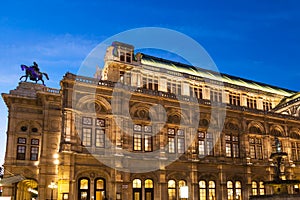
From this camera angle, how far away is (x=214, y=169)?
4334 cm

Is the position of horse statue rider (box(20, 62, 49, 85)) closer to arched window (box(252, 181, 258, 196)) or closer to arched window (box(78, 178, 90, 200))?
arched window (box(78, 178, 90, 200))

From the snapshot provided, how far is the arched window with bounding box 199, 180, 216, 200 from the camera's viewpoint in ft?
138

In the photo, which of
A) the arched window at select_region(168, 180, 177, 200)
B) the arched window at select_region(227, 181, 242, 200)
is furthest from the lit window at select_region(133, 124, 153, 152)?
the arched window at select_region(227, 181, 242, 200)

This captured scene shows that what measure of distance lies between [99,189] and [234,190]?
17557mm

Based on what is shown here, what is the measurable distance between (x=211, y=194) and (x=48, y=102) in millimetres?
21921

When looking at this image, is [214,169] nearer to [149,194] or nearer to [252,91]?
[149,194]

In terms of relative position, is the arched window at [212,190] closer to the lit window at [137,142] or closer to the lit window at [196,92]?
the lit window at [137,142]

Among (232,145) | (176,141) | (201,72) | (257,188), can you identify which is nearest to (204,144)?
(176,141)

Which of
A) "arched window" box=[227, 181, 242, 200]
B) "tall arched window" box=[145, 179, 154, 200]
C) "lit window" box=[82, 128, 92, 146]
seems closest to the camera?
"lit window" box=[82, 128, 92, 146]

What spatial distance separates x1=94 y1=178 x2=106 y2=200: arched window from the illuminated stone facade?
0.10 meters

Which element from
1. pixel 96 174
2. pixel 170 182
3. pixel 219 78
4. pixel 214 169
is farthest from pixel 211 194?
pixel 219 78

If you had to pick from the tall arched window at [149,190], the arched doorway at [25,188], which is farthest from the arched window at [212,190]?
the arched doorway at [25,188]

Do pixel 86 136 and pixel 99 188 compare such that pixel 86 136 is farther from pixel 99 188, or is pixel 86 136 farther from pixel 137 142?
pixel 137 142

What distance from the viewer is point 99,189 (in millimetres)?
36625
